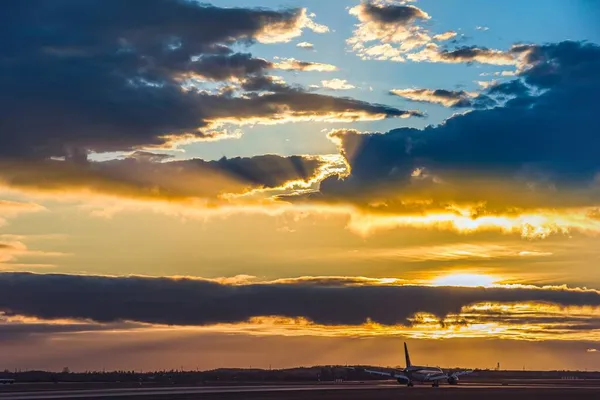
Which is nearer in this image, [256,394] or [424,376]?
Result: [256,394]

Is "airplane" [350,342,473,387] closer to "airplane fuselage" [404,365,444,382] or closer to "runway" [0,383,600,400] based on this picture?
"airplane fuselage" [404,365,444,382]

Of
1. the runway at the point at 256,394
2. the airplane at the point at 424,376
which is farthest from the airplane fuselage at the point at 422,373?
the runway at the point at 256,394

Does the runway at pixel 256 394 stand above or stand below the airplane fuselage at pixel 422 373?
below

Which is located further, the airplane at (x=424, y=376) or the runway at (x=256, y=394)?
the airplane at (x=424, y=376)

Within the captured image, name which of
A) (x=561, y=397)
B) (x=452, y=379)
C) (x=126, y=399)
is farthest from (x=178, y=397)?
(x=452, y=379)

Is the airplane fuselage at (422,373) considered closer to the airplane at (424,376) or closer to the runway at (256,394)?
the airplane at (424,376)

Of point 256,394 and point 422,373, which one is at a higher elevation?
point 422,373

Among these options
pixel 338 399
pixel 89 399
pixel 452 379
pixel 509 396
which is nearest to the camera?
pixel 89 399

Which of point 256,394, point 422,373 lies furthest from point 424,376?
point 256,394

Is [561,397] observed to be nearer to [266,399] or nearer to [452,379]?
[266,399]

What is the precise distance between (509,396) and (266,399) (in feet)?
140

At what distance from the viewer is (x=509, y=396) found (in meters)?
124

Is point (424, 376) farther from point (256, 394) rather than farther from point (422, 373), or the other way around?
point (256, 394)

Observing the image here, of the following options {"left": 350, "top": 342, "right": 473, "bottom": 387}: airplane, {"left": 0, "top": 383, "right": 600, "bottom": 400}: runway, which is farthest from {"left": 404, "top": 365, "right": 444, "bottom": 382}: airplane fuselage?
{"left": 0, "top": 383, "right": 600, "bottom": 400}: runway
